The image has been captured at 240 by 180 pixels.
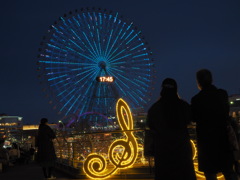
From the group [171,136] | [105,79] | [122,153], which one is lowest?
[122,153]

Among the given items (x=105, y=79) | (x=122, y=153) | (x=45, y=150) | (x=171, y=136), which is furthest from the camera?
(x=105, y=79)

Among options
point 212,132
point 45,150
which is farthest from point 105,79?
point 212,132

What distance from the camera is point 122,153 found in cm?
491

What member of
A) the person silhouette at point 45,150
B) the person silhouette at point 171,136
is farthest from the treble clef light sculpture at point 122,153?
the person silhouette at point 171,136

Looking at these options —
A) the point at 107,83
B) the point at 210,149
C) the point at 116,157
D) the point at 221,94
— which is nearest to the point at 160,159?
the point at 210,149

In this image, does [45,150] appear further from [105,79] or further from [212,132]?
[105,79]

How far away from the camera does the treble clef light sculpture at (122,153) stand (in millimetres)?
4719

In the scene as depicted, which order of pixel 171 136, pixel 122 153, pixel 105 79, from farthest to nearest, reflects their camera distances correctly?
pixel 105 79
pixel 122 153
pixel 171 136

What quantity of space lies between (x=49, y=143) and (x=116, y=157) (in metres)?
1.98

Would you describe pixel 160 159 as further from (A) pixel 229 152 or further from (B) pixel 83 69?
(B) pixel 83 69

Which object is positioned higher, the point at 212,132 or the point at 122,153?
the point at 212,132

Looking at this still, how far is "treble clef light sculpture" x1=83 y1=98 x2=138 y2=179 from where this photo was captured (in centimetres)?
472

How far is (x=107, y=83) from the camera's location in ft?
→ 74.5

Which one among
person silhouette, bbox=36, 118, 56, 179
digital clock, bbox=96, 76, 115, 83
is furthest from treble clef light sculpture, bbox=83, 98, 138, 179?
digital clock, bbox=96, 76, 115, 83
